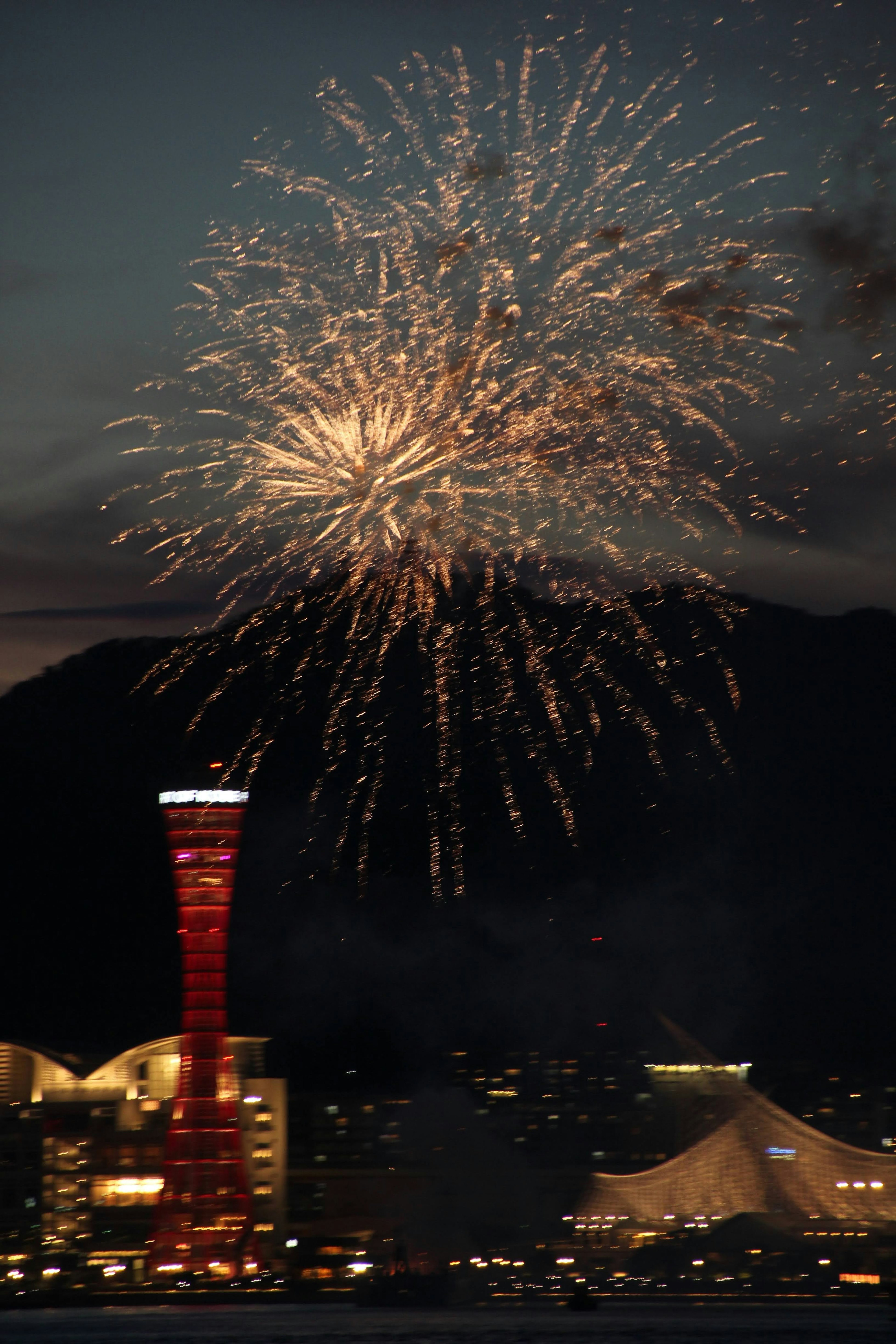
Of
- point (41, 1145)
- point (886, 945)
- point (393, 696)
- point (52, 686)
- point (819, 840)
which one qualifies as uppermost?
point (52, 686)

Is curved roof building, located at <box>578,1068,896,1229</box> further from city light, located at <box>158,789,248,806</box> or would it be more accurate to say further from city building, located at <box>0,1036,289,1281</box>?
city light, located at <box>158,789,248,806</box>

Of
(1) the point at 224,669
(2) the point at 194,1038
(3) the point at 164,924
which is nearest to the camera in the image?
(2) the point at 194,1038

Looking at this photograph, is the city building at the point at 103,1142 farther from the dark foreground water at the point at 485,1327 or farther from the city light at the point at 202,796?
the dark foreground water at the point at 485,1327

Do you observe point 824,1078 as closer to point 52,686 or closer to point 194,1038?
point 194,1038

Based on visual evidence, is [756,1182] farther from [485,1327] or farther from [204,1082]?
[485,1327]

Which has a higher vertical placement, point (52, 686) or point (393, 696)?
point (52, 686)

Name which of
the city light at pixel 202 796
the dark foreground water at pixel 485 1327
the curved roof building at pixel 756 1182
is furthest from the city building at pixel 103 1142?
the dark foreground water at pixel 485 1327

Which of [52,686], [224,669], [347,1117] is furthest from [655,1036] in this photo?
[52,686]

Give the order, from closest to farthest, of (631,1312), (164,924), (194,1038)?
(631,1312) < (194,1038) < (164,924)

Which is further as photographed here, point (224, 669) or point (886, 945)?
point (886, 945)
